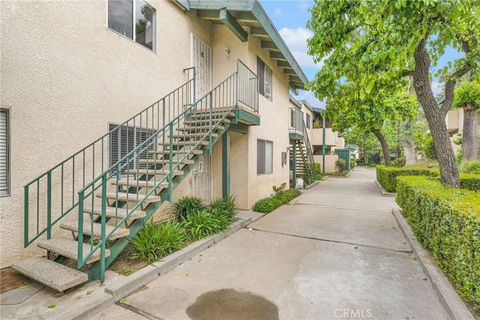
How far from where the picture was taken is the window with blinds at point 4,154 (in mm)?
3582

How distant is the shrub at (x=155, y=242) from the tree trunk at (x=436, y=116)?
18.8 ft

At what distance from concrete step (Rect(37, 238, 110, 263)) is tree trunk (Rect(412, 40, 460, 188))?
6597 mm

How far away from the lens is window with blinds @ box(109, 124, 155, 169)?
5.08 meters

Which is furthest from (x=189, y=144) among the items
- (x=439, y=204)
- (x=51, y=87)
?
(x=439, y=204)

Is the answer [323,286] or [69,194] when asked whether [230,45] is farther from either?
[323,286]

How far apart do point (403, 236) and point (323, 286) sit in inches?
138

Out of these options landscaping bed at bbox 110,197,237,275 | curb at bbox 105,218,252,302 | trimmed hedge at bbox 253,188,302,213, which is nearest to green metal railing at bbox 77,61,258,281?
curb at bbox 105,218,252,302

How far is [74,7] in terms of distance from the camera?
Answer: 4.37 meters

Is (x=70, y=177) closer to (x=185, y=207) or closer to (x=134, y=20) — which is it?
(x=185, y=207)

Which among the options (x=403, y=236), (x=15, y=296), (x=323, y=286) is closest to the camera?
(x=15, y=296)

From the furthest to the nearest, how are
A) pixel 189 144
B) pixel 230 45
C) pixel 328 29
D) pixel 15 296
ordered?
pixel 230 45 → pixel 189 144 → pixel 328 29 → pixel 15 296

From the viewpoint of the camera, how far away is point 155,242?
429 centimetres

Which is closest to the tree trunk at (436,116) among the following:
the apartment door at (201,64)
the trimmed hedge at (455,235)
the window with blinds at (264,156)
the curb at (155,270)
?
the trimmed hedge at (455,235)

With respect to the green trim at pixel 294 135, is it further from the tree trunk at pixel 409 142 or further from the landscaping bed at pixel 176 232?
the tree trunk at pixel 409 142
